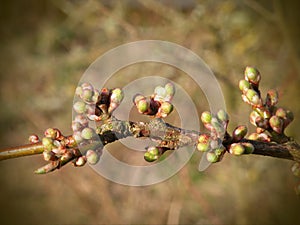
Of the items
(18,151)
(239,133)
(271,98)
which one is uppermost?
(271,98)

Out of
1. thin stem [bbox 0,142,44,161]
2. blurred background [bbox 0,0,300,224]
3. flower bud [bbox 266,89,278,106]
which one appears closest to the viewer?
thin stem [bbox 0,142,44,161]

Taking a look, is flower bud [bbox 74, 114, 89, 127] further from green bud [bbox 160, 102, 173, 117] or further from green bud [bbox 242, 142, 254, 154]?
green bud [bbox 242, 142, 254, 154]

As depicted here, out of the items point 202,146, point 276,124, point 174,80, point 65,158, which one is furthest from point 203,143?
point 174,80

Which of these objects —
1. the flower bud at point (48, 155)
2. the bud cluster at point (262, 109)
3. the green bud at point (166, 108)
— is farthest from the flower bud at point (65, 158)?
the bud cluster at point (262, 109)

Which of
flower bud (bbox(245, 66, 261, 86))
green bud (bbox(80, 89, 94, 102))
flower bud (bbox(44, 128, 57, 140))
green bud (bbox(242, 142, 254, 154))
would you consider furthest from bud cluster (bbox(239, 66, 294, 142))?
flower bud (bbox(44, 128, 57, 140))

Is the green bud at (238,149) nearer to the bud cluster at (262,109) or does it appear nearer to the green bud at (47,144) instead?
the bud cluster at (262,109)

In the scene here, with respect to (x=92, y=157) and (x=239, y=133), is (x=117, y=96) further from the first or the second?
(x=239, y=133)

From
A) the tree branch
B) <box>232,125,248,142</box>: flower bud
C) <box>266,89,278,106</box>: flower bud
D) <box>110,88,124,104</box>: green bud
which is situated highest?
<box>266,89,278,106</box>: flower bud
